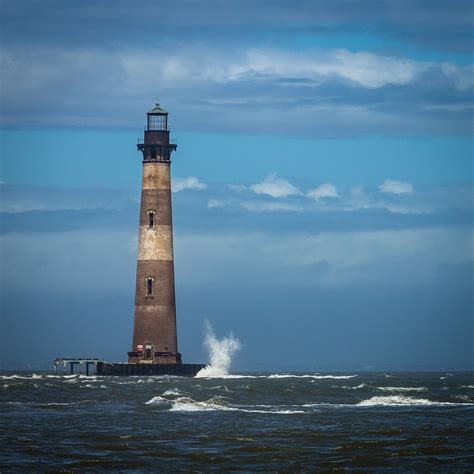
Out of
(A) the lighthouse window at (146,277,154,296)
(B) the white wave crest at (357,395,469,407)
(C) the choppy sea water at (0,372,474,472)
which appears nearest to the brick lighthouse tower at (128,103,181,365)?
(A) the lighthouse window at (146,277,154,296)

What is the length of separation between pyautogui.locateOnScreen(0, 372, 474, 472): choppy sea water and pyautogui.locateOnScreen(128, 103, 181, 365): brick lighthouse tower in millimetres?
13996

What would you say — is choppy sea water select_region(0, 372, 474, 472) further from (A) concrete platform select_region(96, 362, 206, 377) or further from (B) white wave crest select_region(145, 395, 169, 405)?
(A) concrete platform select_region(96, 362, 206, 377)

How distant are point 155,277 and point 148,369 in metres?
5.70

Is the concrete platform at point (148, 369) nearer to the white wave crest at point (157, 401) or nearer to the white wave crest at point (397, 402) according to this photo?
the white wave crest at point (397, 402)

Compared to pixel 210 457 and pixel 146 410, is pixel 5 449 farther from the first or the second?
pixel 146 410

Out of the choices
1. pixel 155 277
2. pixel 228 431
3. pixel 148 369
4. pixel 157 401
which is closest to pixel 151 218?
pixel 155 277

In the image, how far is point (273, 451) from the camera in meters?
40.2

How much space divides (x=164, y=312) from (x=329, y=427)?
3864 cm

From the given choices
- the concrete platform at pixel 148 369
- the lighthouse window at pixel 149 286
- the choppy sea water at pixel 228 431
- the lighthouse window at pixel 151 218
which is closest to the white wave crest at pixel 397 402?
the choppy sea water at pixel 228 431

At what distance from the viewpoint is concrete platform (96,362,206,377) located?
8594 cm

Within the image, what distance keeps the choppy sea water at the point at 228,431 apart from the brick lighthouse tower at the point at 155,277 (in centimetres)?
1400

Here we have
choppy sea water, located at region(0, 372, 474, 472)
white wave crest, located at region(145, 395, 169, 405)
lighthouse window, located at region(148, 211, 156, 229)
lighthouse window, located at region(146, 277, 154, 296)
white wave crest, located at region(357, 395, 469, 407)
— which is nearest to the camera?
choppy sea water, located at region(0, 372, 474, 472)

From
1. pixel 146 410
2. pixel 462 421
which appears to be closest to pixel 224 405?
pixel 146 410

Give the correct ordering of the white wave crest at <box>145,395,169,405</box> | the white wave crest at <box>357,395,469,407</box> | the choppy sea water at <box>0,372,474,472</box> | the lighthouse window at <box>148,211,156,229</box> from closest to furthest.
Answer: the choppy sea water at <box>0,372,474,472</box> < the white wave crest at <box>145,395,169,405</box> < the white wave crest at <box>357,395,469,407</box> < the lighthouse window at <box>148,211,156,229</box>
